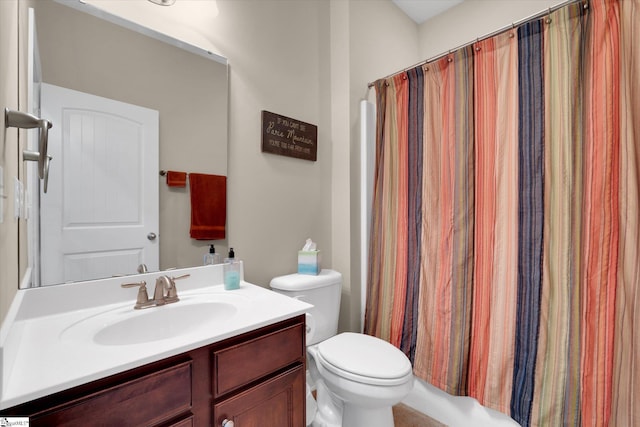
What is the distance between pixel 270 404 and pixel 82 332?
24.2 inches

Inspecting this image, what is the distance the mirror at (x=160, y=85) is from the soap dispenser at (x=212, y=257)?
0.03m

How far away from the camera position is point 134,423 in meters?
0.71

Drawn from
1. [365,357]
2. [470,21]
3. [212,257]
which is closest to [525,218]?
[365,357]

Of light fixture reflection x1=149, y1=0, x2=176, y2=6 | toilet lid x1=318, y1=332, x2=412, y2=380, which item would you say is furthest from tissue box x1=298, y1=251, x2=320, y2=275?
light fixture reflection x1=149, y1=0, x2=176, y2=6

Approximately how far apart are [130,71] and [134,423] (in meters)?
1.23

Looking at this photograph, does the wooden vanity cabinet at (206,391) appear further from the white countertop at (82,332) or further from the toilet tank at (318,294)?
the toilet tank at (318,294)

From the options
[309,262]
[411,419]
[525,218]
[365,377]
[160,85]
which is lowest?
[411,419]

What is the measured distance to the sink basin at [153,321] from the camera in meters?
0.91

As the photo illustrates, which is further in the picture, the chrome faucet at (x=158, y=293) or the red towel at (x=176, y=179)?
the red towel at (x=176, y=179)

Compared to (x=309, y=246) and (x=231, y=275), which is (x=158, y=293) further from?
(x=309, y=246)

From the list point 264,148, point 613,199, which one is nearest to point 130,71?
point 264,148

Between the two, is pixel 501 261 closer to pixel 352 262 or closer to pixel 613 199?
pixel 613 199

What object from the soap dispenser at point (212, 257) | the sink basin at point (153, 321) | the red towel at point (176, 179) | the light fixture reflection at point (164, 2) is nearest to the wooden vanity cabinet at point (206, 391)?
the sink basin at point (153, 321)

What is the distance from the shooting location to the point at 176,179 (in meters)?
1.33
